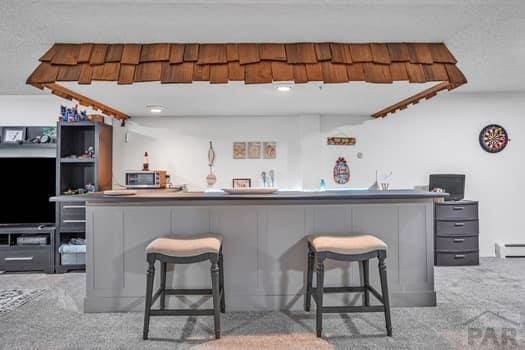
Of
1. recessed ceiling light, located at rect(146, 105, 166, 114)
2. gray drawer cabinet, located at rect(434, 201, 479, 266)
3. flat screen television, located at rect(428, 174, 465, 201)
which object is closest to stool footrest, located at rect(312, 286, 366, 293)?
gray drawer cabinet, located at rect(434, 201, 479, 266)

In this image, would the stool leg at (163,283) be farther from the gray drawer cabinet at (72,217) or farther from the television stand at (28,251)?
the television stand at (28,251)

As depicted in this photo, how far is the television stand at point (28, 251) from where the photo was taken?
4160 mm

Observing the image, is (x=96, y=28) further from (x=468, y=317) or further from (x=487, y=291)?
(x=487, y=291)

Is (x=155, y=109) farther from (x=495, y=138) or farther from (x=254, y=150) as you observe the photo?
(x=495, y=138)

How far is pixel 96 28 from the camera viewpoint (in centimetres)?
252

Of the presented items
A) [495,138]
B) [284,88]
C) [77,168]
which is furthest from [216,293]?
[495,138]

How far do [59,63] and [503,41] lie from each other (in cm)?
360

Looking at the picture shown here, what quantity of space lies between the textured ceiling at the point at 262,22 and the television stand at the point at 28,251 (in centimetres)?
219

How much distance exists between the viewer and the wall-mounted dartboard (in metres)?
4.89

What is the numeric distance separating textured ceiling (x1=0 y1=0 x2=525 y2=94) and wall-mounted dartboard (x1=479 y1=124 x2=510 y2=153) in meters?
2.13

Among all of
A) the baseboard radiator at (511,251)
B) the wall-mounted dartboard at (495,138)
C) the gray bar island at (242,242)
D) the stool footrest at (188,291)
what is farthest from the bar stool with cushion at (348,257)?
the wall-mounted dartboard at (495,138)

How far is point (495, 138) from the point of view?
490cm

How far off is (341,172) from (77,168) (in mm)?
3702

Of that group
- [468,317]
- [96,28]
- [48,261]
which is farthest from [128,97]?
[468,317]
